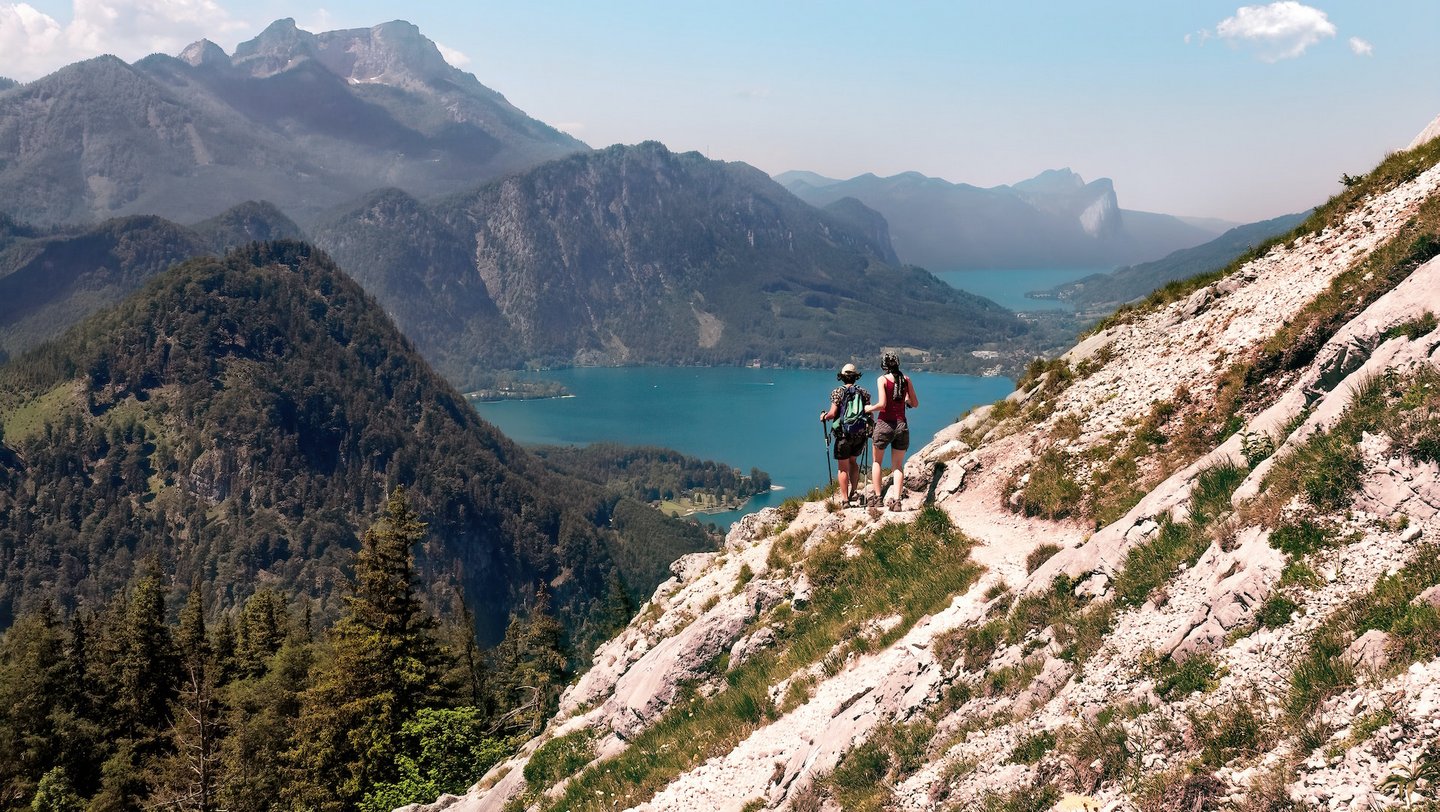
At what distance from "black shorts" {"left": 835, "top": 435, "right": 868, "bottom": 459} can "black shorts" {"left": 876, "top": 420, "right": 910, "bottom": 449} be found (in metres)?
0.51

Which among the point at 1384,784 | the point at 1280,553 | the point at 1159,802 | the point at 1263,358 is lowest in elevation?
the point at 1159,802

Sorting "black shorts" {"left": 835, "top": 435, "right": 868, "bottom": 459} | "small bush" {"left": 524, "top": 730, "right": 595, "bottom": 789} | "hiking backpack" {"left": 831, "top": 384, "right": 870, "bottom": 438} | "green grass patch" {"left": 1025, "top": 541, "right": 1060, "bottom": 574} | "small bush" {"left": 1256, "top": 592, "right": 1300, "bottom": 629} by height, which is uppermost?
"hiking backpack" {"left": 831, "top": 384, "right": 870, "bottom": 438}

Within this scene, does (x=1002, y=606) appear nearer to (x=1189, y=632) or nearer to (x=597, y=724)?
(x=1189, y=632)

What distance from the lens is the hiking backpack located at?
22312 mm

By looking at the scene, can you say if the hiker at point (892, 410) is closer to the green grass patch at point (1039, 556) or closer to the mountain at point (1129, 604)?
the mountain at point (1129, 604)

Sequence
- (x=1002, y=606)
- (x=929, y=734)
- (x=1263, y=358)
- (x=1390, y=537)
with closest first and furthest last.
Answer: (x=1390, y=537), (x=929, y=734), (x=1002, y=606), (x=1263, y=358)

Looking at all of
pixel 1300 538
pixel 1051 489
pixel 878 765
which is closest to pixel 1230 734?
pixel 1300 538

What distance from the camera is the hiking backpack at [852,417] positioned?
22.3 m

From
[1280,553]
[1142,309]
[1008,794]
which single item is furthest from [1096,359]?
[1008,794]

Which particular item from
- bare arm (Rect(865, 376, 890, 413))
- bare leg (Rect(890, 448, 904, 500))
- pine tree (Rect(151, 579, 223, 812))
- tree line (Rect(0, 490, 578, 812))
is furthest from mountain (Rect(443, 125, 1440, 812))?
pine tree (Rect(151, 579, 223, 812))

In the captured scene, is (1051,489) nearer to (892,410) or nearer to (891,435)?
(891,435)

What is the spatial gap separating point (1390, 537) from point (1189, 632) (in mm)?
2324

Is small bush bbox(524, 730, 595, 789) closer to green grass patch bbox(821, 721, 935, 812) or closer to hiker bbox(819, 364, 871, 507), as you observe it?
hiker bbox(819, 364, 871, 507)

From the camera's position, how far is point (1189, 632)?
10.6 meters
